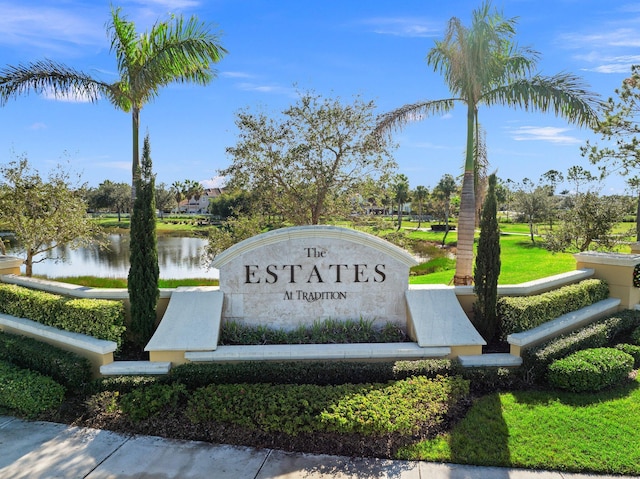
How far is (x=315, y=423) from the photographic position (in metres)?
5.64

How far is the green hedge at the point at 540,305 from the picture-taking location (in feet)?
25.8

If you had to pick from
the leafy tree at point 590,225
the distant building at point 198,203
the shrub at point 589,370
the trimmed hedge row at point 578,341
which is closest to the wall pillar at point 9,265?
the trimmed hedge row at point 578,341

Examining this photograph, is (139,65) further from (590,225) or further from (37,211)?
(590,225)

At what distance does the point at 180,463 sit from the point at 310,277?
3.85 meters

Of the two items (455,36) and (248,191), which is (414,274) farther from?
(455,36)

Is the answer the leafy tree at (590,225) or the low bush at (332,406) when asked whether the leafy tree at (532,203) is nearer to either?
the leafy tree at (590,225)

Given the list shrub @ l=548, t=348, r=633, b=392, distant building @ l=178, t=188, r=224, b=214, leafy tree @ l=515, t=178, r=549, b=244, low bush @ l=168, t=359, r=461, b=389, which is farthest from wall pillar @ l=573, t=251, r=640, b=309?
distant building @ l=178, t=188, r=224, b=214

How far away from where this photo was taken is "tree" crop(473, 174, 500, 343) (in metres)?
8.10

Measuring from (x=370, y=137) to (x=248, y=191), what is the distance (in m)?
4.32

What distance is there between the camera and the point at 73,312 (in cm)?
768

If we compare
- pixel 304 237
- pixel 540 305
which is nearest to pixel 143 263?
pixel 304 237

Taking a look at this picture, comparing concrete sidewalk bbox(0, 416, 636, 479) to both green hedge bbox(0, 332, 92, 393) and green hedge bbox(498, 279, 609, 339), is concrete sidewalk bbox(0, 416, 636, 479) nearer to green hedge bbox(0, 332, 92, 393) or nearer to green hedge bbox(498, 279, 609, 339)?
green hedge bbox(0, 332, 92, 393)

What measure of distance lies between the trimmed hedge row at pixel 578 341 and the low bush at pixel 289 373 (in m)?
1.64

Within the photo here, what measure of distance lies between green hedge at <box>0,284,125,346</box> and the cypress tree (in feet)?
0.91
